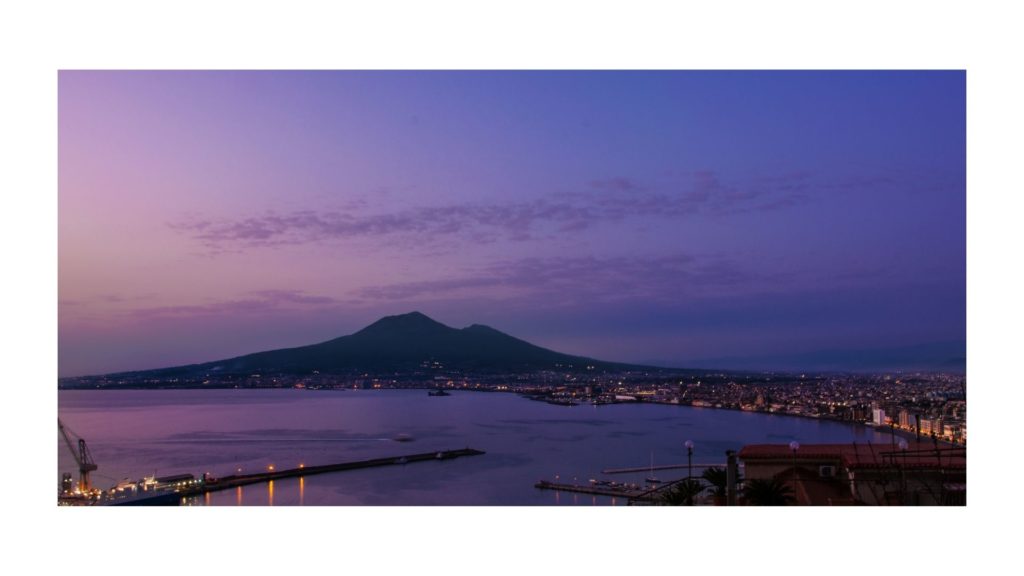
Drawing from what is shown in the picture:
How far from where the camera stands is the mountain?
35.8m

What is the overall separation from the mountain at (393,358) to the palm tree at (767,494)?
2911cm

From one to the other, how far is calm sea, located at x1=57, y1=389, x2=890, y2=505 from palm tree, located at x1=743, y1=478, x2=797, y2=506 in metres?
8.12

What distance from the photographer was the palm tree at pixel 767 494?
4320 mm

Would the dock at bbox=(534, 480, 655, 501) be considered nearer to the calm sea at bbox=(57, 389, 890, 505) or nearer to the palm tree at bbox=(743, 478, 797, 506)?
the calm sea at bbox=(57, 389, 890, 505)

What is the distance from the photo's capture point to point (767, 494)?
14.2 feet

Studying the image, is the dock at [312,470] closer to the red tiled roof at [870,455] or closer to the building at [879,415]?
the building at [879,415]

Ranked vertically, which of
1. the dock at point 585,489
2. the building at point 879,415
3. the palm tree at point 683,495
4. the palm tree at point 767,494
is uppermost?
the palm tree at point 767,494

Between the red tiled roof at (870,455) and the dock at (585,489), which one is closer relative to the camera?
the red tiled roof at (870,455)

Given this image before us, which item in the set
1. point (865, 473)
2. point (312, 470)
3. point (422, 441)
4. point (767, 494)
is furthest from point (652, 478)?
point (767, 494)

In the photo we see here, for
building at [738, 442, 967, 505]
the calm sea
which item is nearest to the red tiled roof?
building at [738, 442, 967, 505]

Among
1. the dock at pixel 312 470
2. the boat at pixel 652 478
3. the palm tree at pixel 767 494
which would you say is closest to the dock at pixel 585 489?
the boat at pixel 652 478

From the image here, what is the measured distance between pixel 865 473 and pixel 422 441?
64.0ft

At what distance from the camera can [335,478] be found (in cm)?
1719
